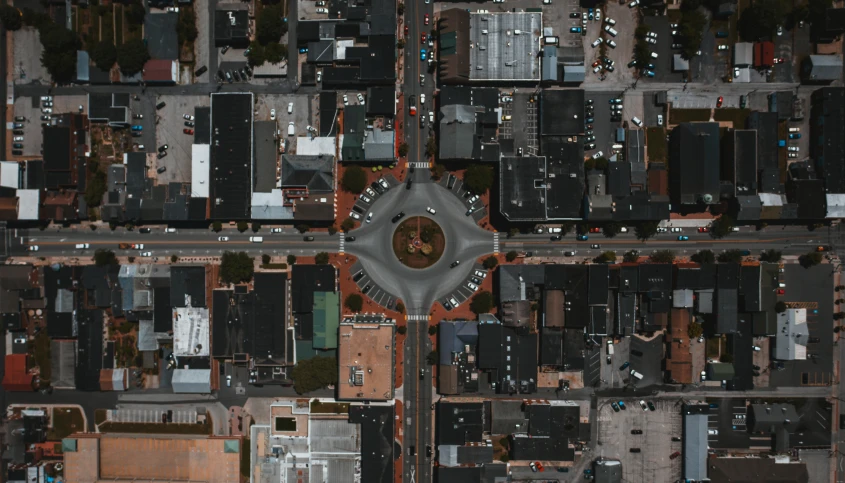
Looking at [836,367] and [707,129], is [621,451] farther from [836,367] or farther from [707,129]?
[707,129]

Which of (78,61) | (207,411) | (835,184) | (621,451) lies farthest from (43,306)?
(835,184)

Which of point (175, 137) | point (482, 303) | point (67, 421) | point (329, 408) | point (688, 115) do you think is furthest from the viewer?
point (67, 421)

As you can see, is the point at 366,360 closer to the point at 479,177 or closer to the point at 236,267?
the point at 236,267

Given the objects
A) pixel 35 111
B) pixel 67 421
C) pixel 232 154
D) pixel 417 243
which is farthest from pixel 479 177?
pixel 67 421

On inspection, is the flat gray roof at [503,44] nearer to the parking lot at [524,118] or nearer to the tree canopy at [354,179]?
the parking lot at [524,118]

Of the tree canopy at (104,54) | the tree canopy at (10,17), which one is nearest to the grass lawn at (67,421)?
the tree canopy at (104,54)

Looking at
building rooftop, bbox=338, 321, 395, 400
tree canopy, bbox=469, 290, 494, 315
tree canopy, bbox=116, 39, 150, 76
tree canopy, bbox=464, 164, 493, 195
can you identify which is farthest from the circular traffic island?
tree canopy, bbox=116, 39, 150, 76
